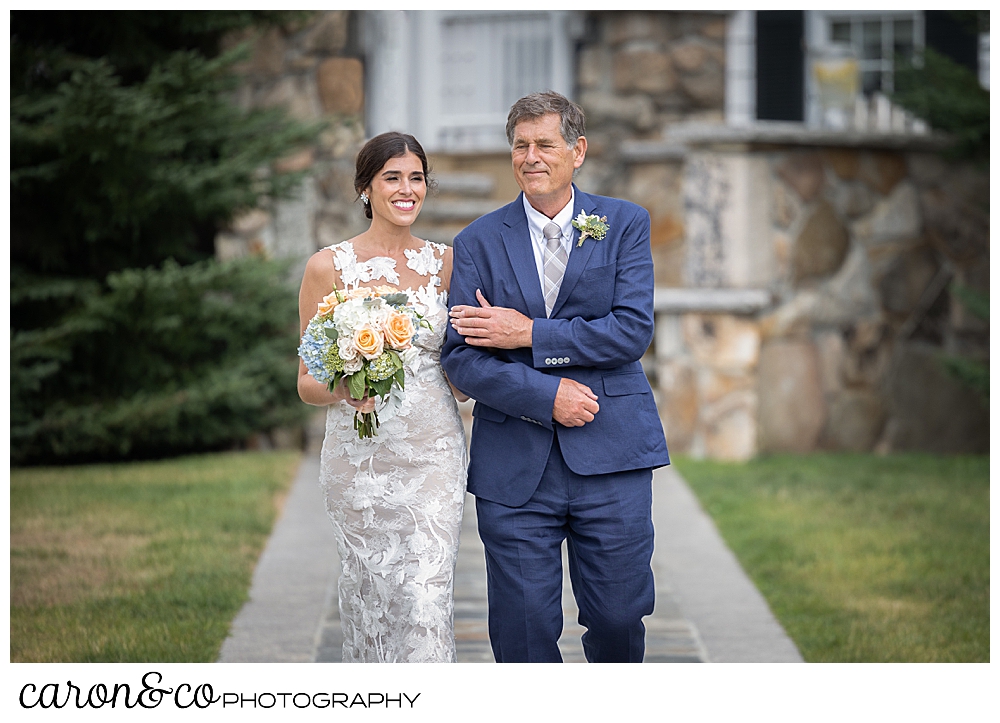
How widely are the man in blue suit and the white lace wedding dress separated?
142 millimetres

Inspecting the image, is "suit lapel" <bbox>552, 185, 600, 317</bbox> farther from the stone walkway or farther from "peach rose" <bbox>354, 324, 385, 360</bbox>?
the stone walkway

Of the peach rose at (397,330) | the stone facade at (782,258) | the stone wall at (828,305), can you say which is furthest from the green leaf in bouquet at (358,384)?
the stone wall at (828,305)

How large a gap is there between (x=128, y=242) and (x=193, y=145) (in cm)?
92

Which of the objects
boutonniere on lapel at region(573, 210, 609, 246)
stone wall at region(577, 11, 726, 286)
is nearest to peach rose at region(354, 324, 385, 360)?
boutonniere on lapel at region(573, 210, 609, 246)

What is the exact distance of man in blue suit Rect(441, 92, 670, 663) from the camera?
3186 millimetres

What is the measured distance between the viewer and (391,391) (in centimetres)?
341

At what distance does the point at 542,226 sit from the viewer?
335cm

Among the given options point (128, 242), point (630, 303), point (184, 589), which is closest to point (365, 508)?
point (630, 303)

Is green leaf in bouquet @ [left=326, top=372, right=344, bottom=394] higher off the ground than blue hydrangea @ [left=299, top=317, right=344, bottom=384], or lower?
lower

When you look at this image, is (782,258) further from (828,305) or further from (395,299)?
(395,299)

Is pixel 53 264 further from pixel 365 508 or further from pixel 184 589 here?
pixel 365 508

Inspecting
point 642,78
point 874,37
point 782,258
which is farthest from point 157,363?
point 874,37

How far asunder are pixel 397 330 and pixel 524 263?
458mm

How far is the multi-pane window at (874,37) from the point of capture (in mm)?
11055
